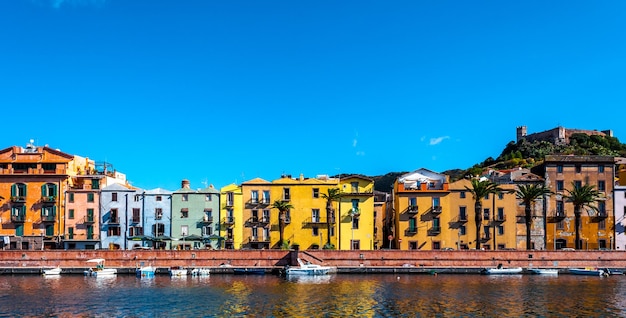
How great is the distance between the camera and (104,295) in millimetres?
62031

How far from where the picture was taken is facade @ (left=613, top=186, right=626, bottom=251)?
92.4 meters

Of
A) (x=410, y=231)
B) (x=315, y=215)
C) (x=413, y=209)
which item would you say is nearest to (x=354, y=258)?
(x=315, y=215)

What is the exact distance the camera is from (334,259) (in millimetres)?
85250

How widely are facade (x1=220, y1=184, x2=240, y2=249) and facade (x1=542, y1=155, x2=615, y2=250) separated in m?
44.4

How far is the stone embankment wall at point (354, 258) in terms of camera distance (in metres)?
84.8

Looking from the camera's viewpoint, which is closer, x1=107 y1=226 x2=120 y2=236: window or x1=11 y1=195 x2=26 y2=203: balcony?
x1=11 y1=195 x2=26 y2=203: balcony

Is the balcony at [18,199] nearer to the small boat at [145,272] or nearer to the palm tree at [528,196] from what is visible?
the small boat at [145,272]

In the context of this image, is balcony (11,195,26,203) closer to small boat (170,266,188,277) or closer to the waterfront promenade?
the waterfront promenade

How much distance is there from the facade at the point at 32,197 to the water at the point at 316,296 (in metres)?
14.5

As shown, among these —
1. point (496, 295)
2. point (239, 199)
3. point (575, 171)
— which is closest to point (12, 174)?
point (239, 199)

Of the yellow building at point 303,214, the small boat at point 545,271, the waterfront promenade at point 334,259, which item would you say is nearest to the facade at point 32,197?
the waterfront promenade at point 334,259

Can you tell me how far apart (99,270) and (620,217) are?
72.0m

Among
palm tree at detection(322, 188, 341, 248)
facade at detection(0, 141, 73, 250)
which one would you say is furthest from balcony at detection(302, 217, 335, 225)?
facade at detection(0, 141, 73, 250)

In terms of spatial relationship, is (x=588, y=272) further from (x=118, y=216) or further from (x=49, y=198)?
(x=49, y=198)
